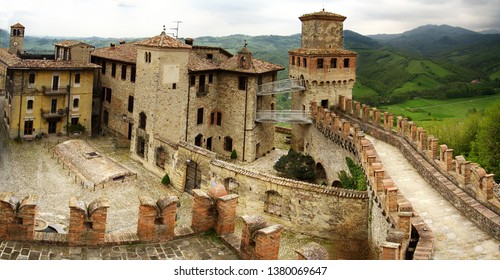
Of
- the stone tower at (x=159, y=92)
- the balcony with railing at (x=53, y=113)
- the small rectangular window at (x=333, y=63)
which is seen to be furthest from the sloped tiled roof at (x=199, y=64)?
the balcony with railing at (x=53, y=113)

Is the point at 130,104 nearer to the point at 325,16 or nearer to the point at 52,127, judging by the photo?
the point at 52,127

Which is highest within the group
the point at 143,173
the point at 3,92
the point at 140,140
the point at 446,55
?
the point at 446,55

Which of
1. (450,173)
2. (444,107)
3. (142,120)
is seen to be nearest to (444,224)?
(450,173)

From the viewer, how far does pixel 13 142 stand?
26.6 meters

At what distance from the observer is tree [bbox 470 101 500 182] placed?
22000mm

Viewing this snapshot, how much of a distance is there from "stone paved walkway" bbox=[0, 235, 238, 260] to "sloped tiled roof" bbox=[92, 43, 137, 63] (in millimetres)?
22164

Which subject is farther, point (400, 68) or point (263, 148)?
point (400, 68)

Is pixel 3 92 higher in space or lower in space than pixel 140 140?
higher

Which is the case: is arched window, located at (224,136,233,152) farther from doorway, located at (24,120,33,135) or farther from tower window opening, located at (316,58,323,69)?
doorway, located at (24,120,33,135)

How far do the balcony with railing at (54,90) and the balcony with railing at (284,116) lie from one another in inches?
441

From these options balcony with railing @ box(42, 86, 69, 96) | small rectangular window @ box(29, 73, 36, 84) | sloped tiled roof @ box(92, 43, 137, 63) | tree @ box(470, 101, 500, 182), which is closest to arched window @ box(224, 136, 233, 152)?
sloped tiled roof @ box(92, 43, 137, 63)

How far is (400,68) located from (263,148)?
71.1ft

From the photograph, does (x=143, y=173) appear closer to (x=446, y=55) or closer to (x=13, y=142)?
(x=13, y=142)
